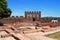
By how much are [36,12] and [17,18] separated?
33.8 feet

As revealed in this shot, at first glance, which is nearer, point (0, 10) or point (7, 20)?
point (0, 10)

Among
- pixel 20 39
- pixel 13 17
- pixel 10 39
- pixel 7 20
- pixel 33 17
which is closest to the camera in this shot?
pixel 20 39

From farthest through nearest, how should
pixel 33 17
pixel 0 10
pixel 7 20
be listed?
pixel 33 17 → pixel 7 20 → pixel 0 10

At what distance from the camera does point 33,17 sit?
4484cm

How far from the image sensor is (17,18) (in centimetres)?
3709

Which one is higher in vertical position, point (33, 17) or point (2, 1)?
point (2, 1)

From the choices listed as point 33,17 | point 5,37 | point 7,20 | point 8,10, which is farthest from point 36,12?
point 5,37

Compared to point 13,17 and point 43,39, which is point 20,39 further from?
point 13,17

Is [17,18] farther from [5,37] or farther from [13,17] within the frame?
[5,37]

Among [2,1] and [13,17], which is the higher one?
[2,1]

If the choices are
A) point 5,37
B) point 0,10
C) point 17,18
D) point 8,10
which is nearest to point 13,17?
point 17,18

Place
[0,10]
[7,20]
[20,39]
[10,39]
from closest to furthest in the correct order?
[20,39]
[10,39]
[0,10]
[7,20]

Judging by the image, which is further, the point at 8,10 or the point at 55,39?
the point at 8,10

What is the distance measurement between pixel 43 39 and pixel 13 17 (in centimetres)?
2493
